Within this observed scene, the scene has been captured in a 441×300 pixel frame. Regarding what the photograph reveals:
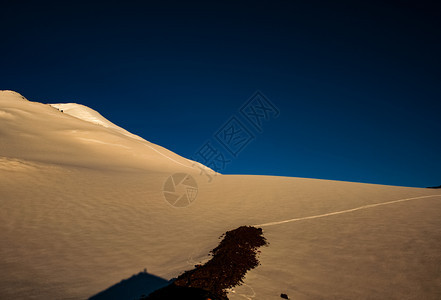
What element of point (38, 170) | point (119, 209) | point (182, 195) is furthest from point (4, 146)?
point (182, 195)

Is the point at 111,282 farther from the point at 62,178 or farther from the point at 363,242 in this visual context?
the point at 62,178

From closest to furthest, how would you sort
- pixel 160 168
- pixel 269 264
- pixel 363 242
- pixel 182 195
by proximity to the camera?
pixel 269 264 < pixel 363 242 < pixel 182 195 < pixel 160 168

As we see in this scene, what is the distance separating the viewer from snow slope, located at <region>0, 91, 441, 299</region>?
462 centimetres

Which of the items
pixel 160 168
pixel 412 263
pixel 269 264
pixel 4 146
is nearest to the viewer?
pixel 412 263

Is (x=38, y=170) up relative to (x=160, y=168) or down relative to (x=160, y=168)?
down

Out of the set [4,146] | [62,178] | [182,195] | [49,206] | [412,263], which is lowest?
[412,263]

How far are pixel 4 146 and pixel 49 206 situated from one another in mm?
12551

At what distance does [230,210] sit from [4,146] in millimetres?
18990

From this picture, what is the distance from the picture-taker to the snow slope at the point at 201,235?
462 centimetres

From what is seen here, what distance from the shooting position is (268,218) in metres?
10.2

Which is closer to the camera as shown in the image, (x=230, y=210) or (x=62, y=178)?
(x=230, y=210)

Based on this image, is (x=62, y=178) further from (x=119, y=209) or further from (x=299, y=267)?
(x=299, y=267)

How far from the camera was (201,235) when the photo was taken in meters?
8.35

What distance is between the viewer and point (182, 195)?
14828 mm
